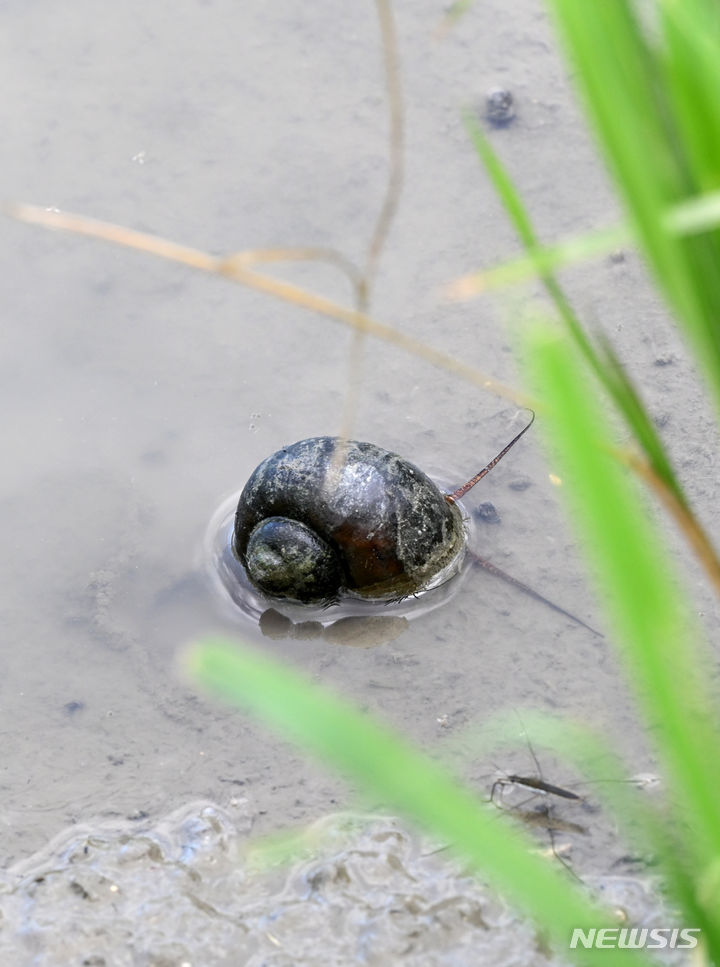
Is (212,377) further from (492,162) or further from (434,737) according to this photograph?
(492,162)

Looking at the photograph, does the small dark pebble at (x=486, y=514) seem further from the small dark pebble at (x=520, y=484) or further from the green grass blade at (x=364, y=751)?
the green grass blade at (x=364, y=751)

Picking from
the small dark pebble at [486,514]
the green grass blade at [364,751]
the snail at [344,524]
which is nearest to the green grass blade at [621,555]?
the green grass blade at [364,751]

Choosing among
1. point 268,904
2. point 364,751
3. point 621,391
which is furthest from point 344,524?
point 364,751

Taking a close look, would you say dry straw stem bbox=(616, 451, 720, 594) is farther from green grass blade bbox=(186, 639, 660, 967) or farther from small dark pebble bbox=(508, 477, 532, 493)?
small dark pebble bbox=(508, 477, 532, 493)

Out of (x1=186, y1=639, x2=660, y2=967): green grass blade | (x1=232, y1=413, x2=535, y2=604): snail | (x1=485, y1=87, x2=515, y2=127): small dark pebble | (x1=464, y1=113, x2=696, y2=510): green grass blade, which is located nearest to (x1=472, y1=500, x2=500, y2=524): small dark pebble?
(x1=232, y1=413, x2=535, y2=604): snail

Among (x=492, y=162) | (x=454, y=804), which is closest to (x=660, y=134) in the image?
(x=492, y=162)

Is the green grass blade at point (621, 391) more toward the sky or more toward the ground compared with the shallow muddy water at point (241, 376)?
more toward the sky
